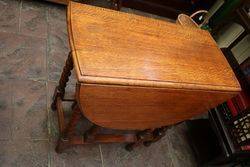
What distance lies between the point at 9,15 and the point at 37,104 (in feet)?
3.02

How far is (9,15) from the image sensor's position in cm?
230

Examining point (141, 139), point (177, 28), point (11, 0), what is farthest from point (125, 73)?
point (11, 0)

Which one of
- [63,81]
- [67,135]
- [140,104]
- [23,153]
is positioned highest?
[140,104]

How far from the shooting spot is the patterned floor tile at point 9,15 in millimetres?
2213

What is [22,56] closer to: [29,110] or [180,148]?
[29,110]

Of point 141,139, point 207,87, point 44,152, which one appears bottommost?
point 44,152

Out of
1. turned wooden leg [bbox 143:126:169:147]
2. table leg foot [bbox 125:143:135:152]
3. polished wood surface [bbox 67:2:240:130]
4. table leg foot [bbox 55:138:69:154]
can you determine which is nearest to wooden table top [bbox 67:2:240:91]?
polished wood surface [bbox 67:2:240:130]

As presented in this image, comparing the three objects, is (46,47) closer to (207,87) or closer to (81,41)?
(81,41)

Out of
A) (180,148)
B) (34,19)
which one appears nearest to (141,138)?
(180,148)

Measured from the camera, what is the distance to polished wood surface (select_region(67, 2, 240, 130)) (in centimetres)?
116

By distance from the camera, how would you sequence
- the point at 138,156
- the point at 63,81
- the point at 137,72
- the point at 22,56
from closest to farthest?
the point at 137,72 < the point at 63,81 < the point at 138,156 < the point at 22,56

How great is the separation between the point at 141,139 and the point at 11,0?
66.7 inches

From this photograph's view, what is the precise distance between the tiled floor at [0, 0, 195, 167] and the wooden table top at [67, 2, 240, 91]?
→ 831 millimetres

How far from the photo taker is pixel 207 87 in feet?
4.54
